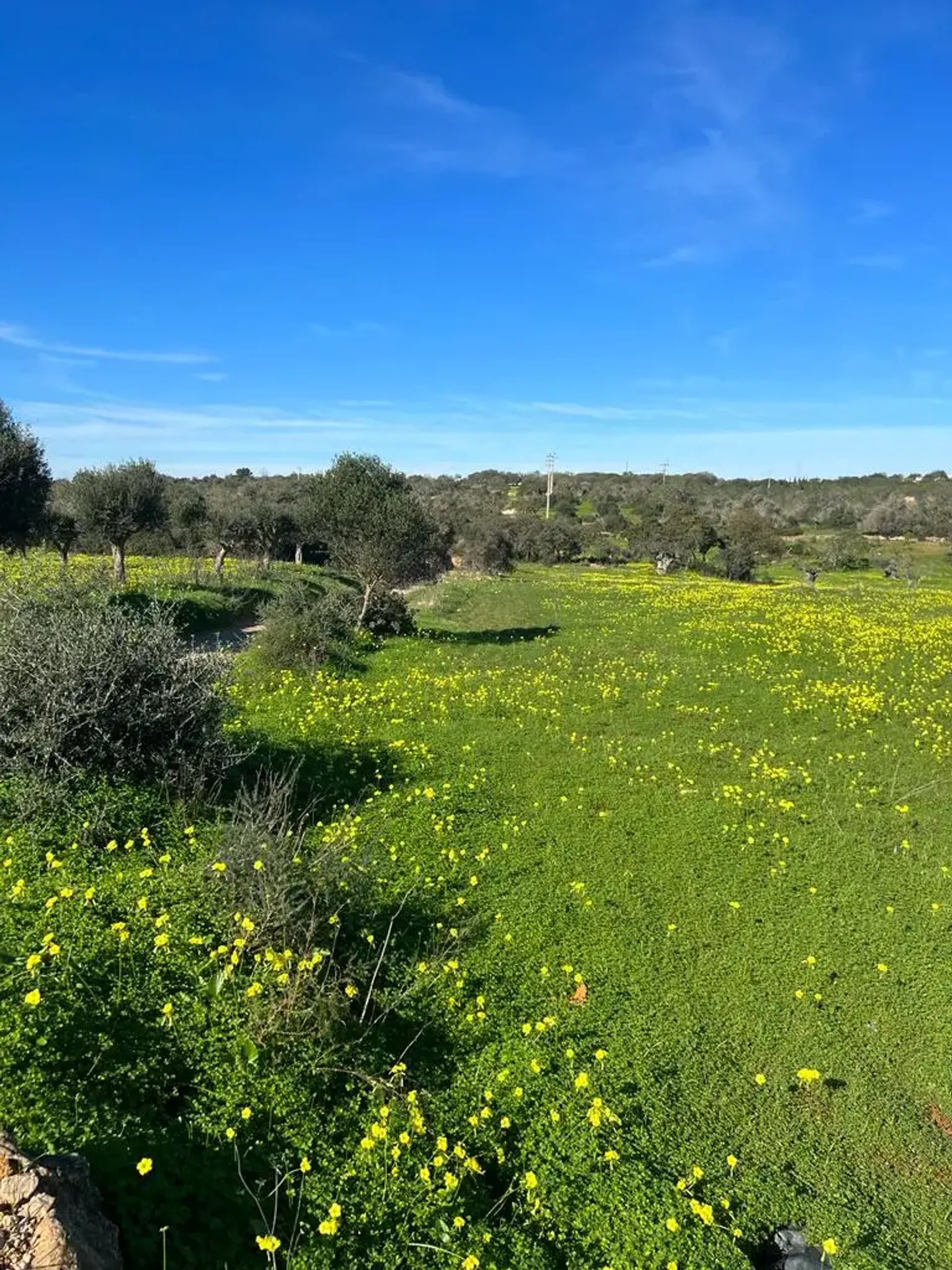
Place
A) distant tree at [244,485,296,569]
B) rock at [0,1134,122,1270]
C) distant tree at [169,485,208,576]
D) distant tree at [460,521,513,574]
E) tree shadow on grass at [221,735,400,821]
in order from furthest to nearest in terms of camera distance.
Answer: distant tree at [460,521,513,574], distant tree at [244,485,296,569], distant tree at [169,485,208,576], tree shadow on grass at [221,735,400,821], rock at [0,1134,122,1270]

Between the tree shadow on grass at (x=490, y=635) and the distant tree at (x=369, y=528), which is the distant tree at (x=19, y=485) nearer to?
the distant tree at (x=369, y=528)

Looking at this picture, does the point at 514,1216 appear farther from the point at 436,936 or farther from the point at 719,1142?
the point at 436,936

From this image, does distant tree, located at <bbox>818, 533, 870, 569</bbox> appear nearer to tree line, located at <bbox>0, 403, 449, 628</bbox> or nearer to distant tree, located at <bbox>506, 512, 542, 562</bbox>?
distant tree, located at <bbox>506, 512, 542, 562</bbox>

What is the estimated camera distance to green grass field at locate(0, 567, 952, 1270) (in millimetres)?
4680

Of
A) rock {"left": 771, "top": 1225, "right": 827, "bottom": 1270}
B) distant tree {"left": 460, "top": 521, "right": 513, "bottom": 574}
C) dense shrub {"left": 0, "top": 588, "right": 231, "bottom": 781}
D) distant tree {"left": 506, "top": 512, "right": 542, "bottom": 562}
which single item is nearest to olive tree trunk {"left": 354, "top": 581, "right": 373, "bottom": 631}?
dense shrub {"left": 0, "top": 588, "right": 231, "bottom": 781}

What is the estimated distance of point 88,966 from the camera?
586 centimetres

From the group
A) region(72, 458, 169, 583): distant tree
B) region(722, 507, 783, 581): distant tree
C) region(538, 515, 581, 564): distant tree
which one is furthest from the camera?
region(538, 515, 581, 564): distant tree

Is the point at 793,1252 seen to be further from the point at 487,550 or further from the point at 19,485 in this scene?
the point at 487,550

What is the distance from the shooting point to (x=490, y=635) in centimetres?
2820

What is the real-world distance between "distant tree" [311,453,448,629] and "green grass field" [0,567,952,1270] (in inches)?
469

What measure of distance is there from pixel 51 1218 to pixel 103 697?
21.2 ft

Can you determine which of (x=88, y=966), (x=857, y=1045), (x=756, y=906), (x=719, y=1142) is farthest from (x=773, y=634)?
(x=88, y=966)

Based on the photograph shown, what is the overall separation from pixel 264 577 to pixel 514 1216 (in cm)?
3583

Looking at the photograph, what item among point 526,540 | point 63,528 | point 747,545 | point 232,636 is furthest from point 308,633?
point 526,540
